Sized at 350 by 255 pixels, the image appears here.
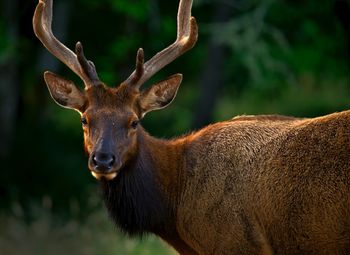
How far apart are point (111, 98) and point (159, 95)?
1.93ft

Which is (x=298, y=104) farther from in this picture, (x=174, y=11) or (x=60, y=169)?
(x=60, y=169)

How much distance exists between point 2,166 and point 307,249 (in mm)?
9951

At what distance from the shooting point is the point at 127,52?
1873 centimetres

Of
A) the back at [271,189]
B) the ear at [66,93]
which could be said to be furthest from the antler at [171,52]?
the back at [271,189]

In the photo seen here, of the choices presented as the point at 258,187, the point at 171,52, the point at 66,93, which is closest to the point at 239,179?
the point at 258,187

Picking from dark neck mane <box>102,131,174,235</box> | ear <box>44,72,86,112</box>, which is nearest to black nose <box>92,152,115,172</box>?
dark neck mane <box>102,131,174,235</box>

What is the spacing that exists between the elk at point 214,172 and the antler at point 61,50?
1 cm

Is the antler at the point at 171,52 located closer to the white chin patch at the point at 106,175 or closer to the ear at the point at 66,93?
the ear at the point at 66,93

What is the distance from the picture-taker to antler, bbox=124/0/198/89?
8797mm

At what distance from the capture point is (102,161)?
810 centimetres

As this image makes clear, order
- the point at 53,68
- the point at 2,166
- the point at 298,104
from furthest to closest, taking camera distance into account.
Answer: the point at 298,104
the point at 53,68
the point at 2,166

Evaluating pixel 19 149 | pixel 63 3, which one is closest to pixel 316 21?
pixel 63 3

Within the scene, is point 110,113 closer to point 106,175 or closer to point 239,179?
point 106,175

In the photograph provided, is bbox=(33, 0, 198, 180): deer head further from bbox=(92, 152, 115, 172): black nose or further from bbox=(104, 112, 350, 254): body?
bbox=(104, 112, 350, 254): body
